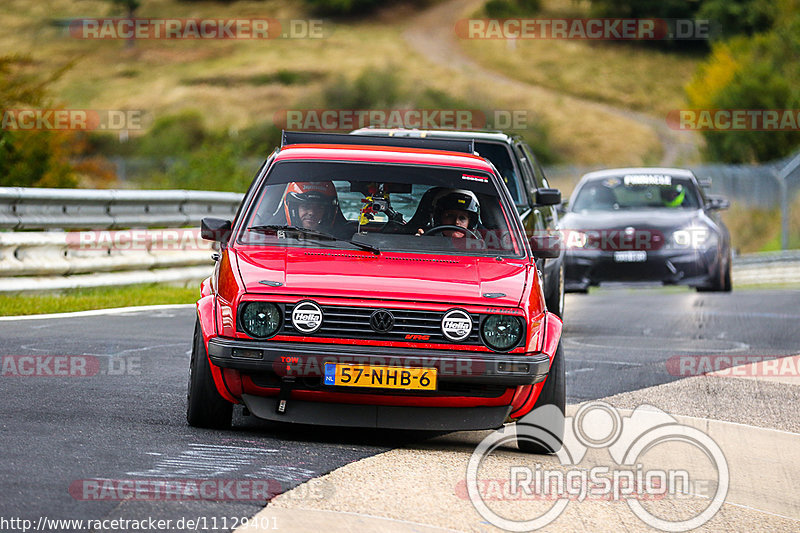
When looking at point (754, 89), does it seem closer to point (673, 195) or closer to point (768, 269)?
point (768, 269)

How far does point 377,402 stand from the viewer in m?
6.91

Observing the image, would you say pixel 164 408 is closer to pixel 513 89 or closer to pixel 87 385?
pixel 87 385

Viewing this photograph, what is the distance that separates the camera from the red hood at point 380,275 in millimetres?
6887

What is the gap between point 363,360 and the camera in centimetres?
673

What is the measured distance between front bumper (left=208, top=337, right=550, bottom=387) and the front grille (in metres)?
0.07

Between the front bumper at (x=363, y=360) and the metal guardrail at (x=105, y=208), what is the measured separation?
7868 millimetres

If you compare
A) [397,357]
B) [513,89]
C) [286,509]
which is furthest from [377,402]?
[513,89]

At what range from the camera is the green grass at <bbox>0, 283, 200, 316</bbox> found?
1323 centimetres

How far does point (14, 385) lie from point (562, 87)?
91.0 metres

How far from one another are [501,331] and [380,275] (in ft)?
2.23

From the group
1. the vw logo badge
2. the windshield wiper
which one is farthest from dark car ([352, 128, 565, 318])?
the vw logo badge

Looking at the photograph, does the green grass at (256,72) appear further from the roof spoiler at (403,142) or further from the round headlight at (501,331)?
the round headlight at (501,331)

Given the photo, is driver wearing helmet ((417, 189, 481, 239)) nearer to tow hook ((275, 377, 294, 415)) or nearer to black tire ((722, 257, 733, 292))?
tow hook ((275, 377, 294, 415))

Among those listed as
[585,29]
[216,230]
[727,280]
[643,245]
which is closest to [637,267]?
[643,245]
